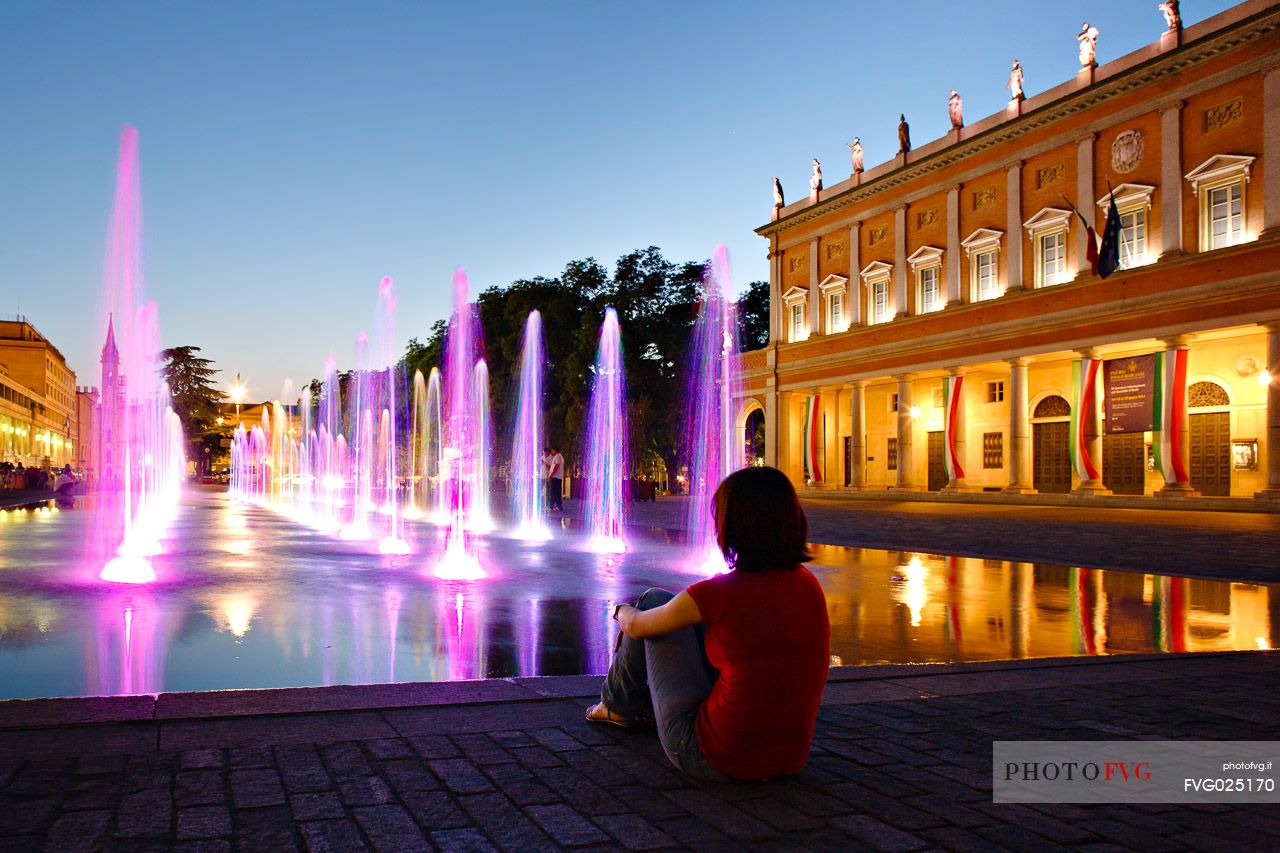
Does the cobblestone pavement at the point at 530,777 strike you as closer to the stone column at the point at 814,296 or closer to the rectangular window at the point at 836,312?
the rectangular window at the point at 836,312

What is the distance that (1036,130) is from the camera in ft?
121

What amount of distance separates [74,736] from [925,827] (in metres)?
3.72

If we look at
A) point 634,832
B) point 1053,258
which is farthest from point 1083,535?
point 1053,258

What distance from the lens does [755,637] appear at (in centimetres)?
360

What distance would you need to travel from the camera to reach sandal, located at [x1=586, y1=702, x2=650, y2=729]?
4.55 m

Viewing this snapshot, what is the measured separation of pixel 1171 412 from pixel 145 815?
3256 cm

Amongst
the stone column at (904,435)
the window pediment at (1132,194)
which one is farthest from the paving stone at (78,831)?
the stone column at (904,435)

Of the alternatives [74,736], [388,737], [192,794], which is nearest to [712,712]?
[388,737]

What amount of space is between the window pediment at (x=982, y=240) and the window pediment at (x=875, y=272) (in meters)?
4.42

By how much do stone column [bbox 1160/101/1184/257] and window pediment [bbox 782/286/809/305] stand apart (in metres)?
19.7

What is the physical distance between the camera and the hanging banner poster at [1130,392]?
102ft

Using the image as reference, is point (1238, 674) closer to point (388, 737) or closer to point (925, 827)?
point (925, 827)

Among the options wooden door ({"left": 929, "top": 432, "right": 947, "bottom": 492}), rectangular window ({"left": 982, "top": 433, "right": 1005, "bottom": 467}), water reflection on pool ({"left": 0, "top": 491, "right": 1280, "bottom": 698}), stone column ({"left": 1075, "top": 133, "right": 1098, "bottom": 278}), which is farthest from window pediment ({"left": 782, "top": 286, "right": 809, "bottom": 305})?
water reflection on pool ({"left": 0, "top": 491, "right": 1280, "bottom": 698})

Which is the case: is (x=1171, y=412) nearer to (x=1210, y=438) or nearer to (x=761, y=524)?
(x=1210, y=438)
